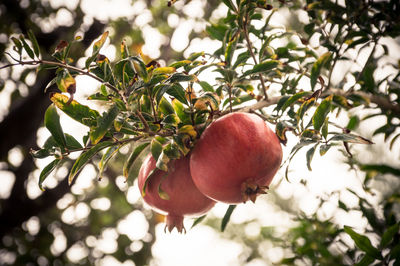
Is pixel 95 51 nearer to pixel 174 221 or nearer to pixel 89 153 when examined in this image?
pixel 89 153

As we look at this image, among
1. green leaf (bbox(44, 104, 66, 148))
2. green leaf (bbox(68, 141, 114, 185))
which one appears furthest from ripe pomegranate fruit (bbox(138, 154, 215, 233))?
green leaf (bbox(44, 104, 66, 148))

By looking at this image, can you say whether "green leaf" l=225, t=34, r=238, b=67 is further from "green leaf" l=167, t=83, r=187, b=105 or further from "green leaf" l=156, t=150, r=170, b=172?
"green leaf" l=156, t=150, r=170, b=172

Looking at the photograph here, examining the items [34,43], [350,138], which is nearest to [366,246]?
[350,138]

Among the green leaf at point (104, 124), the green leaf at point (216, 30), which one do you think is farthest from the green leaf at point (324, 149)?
the green leaf at point (216, 30)

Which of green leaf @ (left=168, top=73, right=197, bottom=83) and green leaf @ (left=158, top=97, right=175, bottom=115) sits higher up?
green leaf @ (left=168, top=73, right=197, bottom=83)

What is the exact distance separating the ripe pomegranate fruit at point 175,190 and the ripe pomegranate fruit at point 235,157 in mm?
80

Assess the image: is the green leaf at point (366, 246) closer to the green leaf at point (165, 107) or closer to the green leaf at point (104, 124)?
the green leaf at point (165, 107)

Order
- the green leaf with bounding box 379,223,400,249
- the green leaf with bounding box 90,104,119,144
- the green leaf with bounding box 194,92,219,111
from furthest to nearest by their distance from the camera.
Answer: the green leaf with bounding box 379,223,400,249, the green leaf with bounding box 194,92,219,111, the green leaf with bounding box 90,104,119,144

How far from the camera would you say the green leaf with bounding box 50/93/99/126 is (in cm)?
73

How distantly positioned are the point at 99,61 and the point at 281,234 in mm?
1742

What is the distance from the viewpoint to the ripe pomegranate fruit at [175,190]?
2.45ft

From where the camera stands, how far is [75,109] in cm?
75

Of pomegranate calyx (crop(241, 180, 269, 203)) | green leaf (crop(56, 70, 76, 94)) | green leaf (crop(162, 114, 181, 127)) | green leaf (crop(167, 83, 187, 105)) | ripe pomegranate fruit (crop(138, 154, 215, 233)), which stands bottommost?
ripe pomegranate fruit (crop(138, 154, 215, 233))

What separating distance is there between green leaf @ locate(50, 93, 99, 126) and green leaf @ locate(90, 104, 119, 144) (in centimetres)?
11
